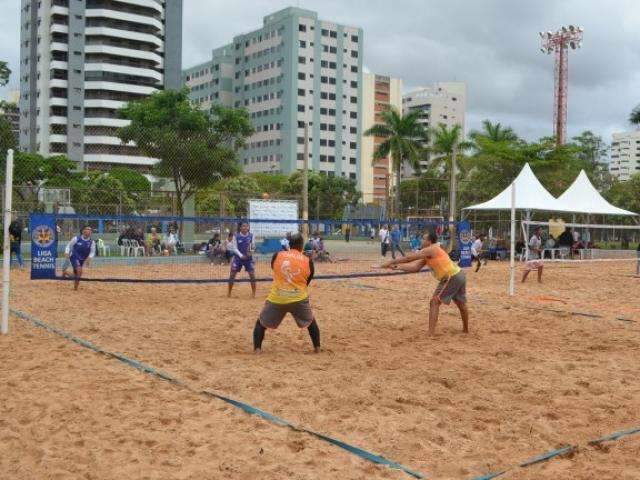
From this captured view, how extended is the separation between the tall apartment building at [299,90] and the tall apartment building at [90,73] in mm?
20191

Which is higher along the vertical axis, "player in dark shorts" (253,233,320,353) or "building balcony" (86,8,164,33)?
A: "building balcony" (86,8,164,33)

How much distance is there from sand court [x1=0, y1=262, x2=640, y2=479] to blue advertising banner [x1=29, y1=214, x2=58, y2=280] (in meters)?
1.24

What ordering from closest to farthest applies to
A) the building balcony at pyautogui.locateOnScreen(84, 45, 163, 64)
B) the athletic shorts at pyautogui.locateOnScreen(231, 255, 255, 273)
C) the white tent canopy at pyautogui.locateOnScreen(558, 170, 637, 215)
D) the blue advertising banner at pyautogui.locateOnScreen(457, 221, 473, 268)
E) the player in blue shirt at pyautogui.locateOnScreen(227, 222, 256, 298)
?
the player in blue shirt at pyautogui.locateOnScreen(227, 222, 256, 298) → the athletic shorts at pyautogui.locateOnScreen(231, 255, 255, 273) → the blue advertising banner at pyautogui.locateOnScreen(457, 221, 473, 268) → the white tent canopy at pyautogui.locateOnScreen(558, 170, 637, 215) → the building balcony at pyautogui.locateOnScreen(84, 45, 163, 64)

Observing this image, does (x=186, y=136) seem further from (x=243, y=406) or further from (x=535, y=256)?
(x=243, y=406)

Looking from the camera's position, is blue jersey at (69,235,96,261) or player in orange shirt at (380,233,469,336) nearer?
player in orange shirt at (380,233,469,336)

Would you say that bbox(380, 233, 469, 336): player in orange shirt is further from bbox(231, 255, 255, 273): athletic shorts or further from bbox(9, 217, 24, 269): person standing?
bbox(9, 217, 24, 269): person standing

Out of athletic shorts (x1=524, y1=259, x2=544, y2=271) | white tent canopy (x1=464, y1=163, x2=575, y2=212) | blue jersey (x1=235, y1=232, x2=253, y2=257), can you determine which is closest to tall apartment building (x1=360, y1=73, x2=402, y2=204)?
white tent canopy (x1=464, y1=163, x2=575, y2=212)

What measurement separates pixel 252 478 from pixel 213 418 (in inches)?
48.2

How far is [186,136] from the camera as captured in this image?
30.9 meters

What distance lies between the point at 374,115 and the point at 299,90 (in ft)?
63.1

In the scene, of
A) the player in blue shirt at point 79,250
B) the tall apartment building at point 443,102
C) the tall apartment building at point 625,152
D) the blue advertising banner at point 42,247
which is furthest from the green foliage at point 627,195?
the tall apartment building at point 625,152

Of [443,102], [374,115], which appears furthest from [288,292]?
[443,102]

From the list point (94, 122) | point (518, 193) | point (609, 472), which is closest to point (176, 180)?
point (518, 193)

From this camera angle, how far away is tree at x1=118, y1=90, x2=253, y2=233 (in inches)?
1155
